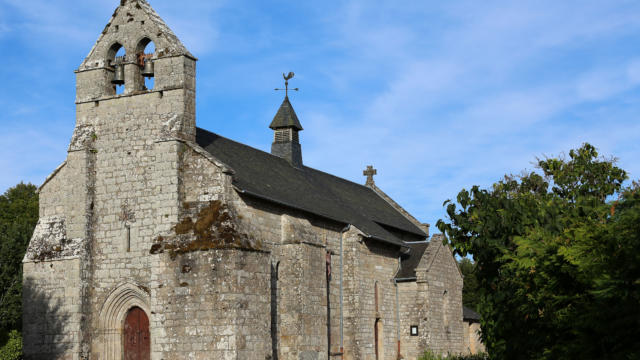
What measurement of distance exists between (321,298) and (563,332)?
14691 mm

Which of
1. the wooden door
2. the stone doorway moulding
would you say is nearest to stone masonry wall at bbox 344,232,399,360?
the wooden door

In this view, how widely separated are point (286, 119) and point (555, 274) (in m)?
24.5

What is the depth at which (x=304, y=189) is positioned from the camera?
105 feet

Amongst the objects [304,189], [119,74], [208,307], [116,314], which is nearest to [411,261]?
[304,189]

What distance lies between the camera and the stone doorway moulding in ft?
79.3

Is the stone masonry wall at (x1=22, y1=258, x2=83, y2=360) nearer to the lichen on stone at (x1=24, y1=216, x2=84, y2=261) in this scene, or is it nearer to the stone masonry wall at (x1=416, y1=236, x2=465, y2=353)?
the lichen on stone at (x1=24, y1=216, x2=84, y2=261)

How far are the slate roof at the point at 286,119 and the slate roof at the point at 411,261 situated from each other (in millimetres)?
8611

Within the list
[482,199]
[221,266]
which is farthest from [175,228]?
[482,199]

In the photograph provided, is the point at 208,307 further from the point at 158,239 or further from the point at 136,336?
the point at 136,336

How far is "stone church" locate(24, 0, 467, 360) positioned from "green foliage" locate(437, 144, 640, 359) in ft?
23.5

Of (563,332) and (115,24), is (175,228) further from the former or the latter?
(563,332)

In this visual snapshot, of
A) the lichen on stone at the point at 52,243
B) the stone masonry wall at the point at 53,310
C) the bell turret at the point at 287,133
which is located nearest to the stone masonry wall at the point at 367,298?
the bell turret at the point at 287,133

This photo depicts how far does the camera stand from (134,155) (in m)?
24.9

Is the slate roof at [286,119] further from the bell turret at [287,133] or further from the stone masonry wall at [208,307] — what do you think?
the stone masonry wall at [208,307]
